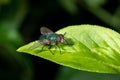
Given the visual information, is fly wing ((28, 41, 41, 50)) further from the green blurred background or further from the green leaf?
the green blurred background

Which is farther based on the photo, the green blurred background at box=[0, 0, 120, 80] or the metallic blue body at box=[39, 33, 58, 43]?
the green blurred background at box=[0, 0, 120, 80]

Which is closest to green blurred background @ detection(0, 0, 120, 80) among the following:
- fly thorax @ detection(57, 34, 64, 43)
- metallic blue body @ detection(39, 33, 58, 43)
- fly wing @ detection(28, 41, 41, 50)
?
metallic blue body @ detection(39, 33, 58, 43)

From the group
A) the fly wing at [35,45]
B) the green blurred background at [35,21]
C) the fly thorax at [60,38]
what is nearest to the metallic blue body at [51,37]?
the fly thorax at [60,38]

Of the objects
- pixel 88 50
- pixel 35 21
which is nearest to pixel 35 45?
pixel 88 50

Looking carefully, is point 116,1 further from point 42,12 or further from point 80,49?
point 80,49

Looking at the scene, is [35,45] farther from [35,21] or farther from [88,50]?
[35,21]

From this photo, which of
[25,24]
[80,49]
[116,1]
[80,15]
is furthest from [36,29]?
[80,49]
